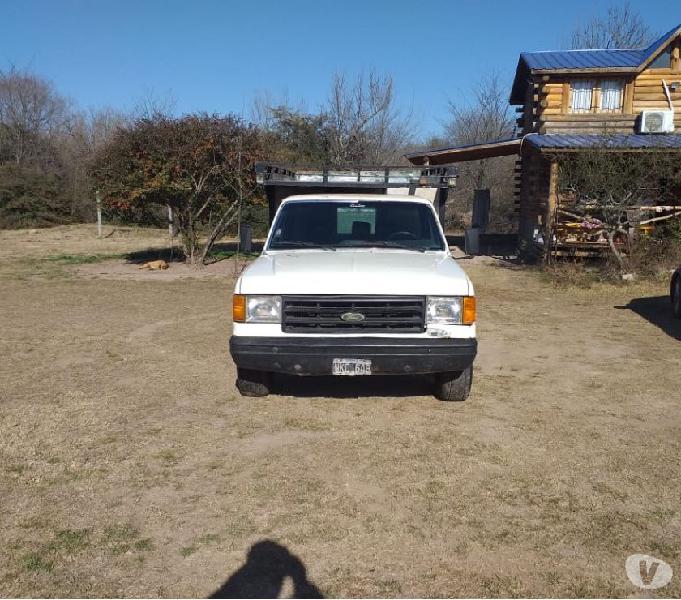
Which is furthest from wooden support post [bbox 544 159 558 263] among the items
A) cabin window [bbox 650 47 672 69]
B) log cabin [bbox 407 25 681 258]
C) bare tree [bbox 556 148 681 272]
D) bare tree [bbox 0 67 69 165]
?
bare tree [bbox 0 67 69 165]

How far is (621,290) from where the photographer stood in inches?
484

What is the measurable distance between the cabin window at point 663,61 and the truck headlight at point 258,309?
55.7ft

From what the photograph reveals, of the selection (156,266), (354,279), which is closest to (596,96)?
(156,266)

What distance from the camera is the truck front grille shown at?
500 centimetres

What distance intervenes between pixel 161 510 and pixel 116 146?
1285 centimetres

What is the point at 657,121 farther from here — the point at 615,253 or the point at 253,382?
the point at 253,382

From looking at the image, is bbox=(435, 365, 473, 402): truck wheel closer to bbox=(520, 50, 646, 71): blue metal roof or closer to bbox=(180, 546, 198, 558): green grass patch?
bbox=(180, 546, 198, 558): green grass patch

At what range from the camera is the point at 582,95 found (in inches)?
714

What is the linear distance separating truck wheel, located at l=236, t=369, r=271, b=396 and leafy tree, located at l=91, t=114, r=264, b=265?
30.3 ft

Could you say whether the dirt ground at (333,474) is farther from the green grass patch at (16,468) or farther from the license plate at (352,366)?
the license plate at (352,366)

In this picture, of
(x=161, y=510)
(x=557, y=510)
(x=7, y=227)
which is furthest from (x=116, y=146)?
(x=7, y=227)

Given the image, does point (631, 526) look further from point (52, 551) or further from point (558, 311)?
point (558, 311)

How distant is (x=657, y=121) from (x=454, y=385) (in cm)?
1422

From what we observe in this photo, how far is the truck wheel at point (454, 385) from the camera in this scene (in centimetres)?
555
